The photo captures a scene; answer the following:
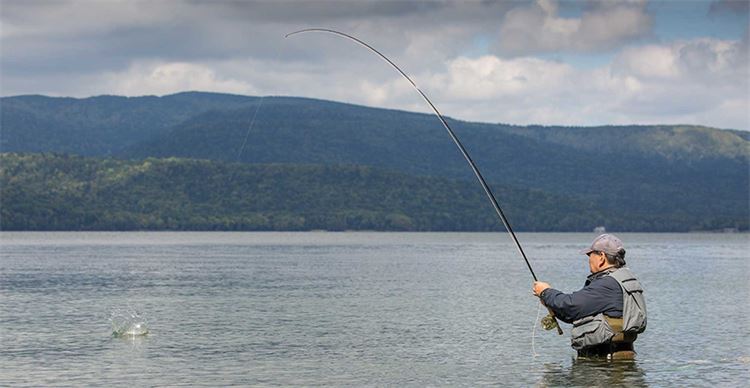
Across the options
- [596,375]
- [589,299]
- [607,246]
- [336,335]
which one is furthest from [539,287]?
[336,335]

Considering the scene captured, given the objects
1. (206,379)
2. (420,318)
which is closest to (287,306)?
(420,318)

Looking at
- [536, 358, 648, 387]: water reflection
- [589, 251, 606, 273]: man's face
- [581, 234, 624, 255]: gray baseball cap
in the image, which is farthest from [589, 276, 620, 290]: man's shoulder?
[536, 358, 648, 387]: water reflection

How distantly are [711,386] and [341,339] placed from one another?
11.5m

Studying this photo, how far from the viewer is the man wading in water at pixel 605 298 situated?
2044cm

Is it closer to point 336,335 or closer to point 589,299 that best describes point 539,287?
point 589,299

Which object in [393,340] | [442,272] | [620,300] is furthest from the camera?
[442,272]

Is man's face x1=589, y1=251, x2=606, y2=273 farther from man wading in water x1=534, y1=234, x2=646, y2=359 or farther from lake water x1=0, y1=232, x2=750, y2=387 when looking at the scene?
lake water x1=0, y1=232, x2=750, y2=387

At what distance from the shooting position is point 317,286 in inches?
2313

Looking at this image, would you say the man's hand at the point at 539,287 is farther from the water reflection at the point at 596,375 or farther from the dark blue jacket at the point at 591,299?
the water reflection at the point at 596,375

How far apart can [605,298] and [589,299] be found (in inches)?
10.6

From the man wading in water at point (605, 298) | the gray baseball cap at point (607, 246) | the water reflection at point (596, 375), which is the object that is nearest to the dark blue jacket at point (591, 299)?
the man wading in water at point (605, 298)

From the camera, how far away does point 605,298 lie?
20.5 metres

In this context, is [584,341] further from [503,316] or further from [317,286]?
[317,286]

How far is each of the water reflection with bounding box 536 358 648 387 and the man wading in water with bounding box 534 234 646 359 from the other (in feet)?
3.80
